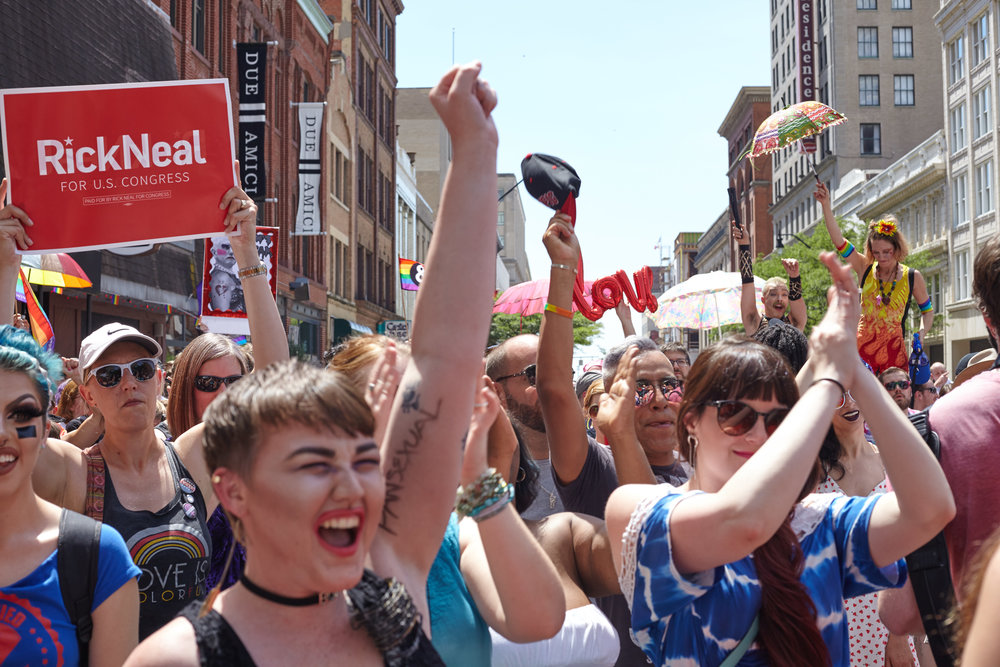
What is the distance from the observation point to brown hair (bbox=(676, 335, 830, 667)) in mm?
2596

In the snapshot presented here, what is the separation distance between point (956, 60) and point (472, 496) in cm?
5072

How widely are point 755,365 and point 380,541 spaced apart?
1256mm

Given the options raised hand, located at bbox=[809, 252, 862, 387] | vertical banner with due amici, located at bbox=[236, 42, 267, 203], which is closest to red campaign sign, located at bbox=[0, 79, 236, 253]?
raised hand, located at bbox=[809, 252, 862, 387]

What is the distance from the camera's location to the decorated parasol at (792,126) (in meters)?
8.32

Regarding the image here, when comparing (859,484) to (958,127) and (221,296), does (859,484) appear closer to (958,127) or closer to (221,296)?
(221,296)

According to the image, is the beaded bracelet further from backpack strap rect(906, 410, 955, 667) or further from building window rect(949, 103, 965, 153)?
building window rect(949, 103, 965, 153)

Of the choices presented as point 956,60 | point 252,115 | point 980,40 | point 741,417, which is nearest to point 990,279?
point 741,417

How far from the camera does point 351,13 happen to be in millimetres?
40531

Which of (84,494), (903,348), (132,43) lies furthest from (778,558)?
(132,43)

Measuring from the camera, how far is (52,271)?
36.6ft

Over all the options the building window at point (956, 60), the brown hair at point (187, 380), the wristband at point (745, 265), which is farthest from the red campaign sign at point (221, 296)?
the building window at point (956, 60)

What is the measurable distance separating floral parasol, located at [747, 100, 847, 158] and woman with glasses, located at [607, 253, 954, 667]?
568 cm

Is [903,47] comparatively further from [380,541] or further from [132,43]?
[380,541]

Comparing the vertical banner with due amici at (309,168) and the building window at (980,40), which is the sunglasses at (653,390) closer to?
the vertical banner with due amici at (309,168)
